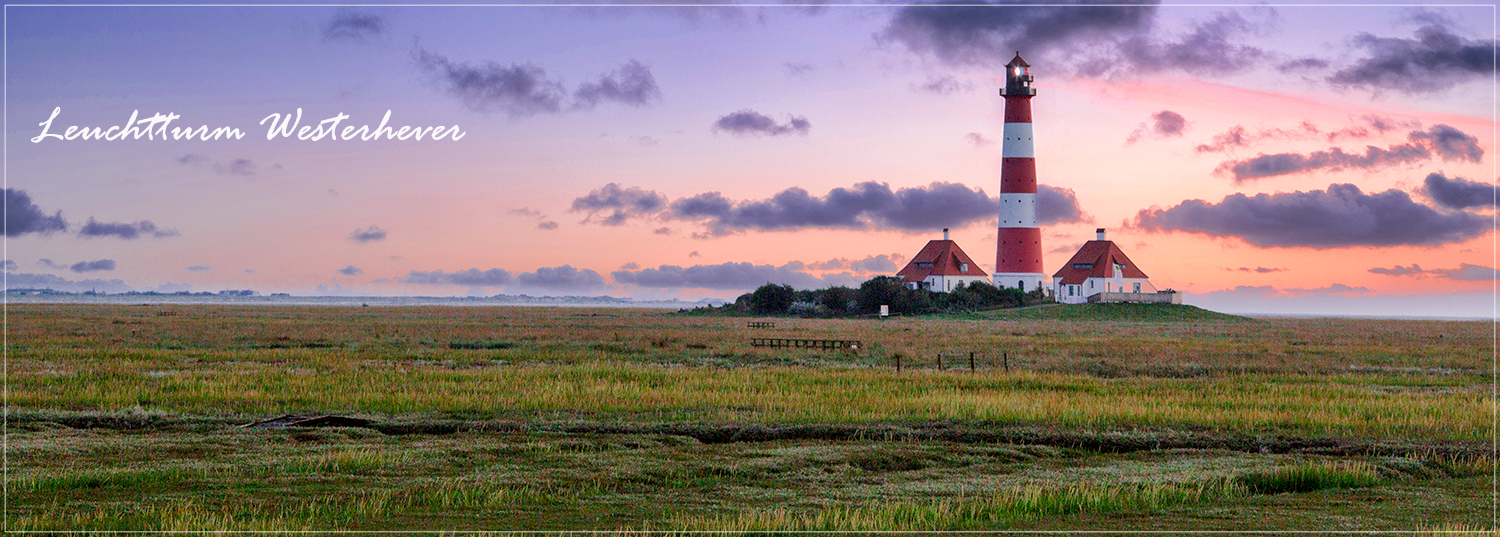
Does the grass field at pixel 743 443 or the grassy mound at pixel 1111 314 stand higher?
the grassy mound at pixel 1111 314

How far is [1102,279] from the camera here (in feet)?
269

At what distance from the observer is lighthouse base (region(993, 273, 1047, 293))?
265ft

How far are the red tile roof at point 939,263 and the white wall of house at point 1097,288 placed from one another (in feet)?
26.5

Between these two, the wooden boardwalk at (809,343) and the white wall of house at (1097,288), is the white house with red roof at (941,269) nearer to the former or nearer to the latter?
the white wall of house at (1097,288)

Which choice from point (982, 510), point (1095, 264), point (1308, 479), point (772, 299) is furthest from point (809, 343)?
point (772, 299)

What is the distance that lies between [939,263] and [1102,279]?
1436 cm

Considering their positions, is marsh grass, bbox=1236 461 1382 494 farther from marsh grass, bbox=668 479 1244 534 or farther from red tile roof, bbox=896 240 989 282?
red tile roof, bbox=896 240 989 282

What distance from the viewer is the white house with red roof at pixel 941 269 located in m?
89.9

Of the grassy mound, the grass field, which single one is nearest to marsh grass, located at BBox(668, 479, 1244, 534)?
the grass field

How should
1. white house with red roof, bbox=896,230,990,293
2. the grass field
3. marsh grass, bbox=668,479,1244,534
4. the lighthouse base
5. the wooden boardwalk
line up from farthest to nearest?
1. white house with red roof, bbox=896,230,990,293
2. the lighthouse base
3. the wooden boardwalk
4. the grass field
5. marsh grass, bbox=668,479,1244,534

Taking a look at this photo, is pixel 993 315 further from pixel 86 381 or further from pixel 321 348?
pixel 86 381

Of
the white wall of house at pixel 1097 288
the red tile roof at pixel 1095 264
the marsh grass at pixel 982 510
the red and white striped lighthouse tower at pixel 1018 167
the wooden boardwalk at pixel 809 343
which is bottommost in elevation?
the marsh grass at pixel 982 510

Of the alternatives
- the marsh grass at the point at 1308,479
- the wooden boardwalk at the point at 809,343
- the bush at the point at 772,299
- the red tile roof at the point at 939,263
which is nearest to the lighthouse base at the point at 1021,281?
the red tile roof at the point at 939,263

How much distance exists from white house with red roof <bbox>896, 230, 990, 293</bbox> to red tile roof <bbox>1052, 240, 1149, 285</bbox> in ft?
22.6
